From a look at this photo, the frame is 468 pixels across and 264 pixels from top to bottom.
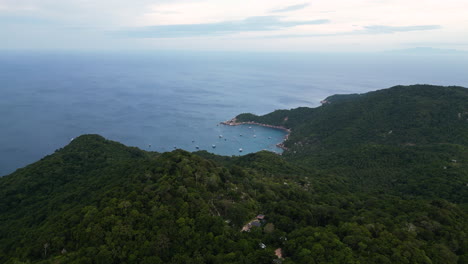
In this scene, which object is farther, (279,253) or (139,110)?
(139,110)

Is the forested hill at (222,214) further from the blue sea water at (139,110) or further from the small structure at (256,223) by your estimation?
the blue sea water at (139,110)

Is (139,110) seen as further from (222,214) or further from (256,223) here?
(256,223)

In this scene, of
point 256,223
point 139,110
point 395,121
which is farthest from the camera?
point 139,110

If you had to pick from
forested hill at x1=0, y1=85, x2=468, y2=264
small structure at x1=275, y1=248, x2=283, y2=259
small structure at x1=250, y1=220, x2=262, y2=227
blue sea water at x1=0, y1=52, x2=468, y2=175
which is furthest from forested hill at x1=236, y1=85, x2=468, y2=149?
small structure at x1=275, y1=248, x2=283, y2=259

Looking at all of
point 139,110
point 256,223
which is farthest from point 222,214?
point 139,110

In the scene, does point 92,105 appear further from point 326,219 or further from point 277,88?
point 326,219

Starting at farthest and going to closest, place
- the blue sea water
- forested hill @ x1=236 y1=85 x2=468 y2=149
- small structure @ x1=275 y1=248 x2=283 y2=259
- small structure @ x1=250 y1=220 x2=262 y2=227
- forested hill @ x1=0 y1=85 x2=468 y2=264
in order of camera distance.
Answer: the blue sea water → forested hill @ x1=236 y1=85 x2=468 y2=149 → small structure @ x1=250 y1=220 x2=262 y2=227 → small structure @ x1=275 y1=248 x2=283 y2=259 → forested hill @ x1=0 y1=85 x2=468 y2=264

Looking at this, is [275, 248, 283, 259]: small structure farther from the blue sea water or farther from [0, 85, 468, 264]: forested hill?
the blue sea water

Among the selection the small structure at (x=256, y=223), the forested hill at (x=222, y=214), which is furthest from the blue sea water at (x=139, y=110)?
the small structure at (x=256, y=223)

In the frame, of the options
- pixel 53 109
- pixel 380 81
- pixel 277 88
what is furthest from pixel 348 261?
pixel 380 81
